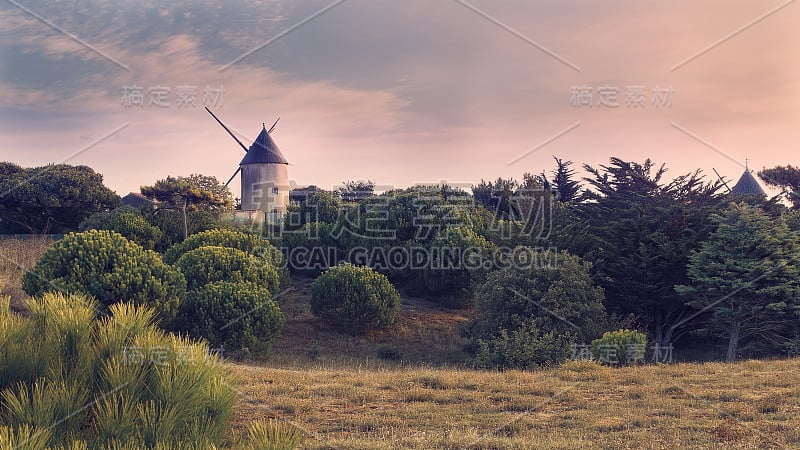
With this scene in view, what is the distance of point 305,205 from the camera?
32656 mm

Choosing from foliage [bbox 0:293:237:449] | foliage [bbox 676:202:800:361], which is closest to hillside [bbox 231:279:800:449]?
foliage [bbox 0:293:237:449]

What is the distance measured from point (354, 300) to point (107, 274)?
23.5 feet

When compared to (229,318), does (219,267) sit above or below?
above

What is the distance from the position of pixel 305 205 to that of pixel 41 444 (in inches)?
1133

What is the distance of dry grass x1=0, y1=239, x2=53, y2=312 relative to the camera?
19030 millimetres

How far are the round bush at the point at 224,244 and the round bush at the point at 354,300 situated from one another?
256cm

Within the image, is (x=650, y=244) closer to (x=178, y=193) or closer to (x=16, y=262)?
(x=16, y=262)

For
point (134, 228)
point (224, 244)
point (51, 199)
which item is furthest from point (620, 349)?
point (51, 199)

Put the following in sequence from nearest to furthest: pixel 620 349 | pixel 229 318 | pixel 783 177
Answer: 1. pixel 620 349
2. pixel 229 318
3. pixel 783 177

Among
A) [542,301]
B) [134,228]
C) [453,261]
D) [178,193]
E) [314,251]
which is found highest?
[178,193]

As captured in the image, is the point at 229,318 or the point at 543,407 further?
the point at 229,318

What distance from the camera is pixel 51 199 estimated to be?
130 feet

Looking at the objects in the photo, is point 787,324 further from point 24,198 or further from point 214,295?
point 24,198

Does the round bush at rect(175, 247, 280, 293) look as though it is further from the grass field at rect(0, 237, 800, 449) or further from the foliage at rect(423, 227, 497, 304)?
the foliage at rect(423, 227, 497, 304)
